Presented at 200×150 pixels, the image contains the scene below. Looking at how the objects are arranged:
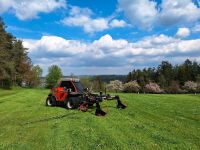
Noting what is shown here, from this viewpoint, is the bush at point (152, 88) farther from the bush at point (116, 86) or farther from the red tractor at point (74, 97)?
the red tractor at point (74, 97)

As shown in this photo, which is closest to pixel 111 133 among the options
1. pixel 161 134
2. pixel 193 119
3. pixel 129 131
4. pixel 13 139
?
pixel 129 131

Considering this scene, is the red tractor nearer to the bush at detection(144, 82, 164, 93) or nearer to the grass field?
the grass field

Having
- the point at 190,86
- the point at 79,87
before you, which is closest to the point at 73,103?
the point at 79,87

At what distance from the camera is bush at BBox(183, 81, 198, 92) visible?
103 m

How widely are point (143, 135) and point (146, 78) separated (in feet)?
356

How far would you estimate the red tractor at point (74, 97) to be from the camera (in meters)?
23.1

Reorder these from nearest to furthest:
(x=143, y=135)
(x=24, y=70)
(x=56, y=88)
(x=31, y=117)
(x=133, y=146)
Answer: (x=133, y=146)
(x=143, y=135)
(x=31, y=117)
(x=56, y=88)
(x=24, y=70)

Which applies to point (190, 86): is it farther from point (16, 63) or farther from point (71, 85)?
point (71, 85)

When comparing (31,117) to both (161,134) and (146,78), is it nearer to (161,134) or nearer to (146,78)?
(161,134)

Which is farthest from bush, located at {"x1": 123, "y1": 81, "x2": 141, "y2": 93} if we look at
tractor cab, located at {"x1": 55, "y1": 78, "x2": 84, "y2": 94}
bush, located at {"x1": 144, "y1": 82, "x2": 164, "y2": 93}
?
tractor cab, located at {"x1": 55, "y1": 78, "x2": 84, "y2": 94}

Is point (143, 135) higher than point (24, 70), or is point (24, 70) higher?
point (24, 70)

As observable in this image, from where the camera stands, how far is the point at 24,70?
94938 mm

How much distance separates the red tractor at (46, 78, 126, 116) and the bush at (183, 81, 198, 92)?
82.1 metres

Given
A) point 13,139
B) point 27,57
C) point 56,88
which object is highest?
point 27,57
